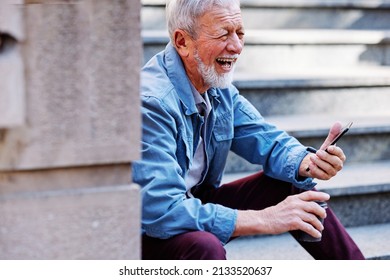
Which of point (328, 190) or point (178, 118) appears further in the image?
point (328, 190)

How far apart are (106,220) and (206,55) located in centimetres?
107

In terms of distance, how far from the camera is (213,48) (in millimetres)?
2562

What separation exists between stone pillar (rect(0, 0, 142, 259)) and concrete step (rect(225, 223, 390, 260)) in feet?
4.33

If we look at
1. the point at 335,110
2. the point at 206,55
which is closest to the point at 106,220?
the point at 206,55

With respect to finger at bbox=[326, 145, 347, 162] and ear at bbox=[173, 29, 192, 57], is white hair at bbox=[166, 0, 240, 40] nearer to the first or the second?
ear at bbox=[173, 29, 192, 57]

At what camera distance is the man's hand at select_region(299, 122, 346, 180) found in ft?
8.18

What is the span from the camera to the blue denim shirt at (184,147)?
2.16 meters

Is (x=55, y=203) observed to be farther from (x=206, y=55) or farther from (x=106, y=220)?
(x=206, y=55)

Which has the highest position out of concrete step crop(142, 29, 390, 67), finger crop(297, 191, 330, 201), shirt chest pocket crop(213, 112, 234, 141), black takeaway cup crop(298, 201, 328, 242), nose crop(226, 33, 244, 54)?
nose crop(226, 33, 244, 54)

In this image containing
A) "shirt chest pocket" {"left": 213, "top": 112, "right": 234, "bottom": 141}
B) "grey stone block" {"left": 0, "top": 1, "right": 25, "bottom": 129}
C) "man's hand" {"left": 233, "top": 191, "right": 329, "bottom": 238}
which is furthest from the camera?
"shirt chest pocket" {"left": 213, "top": 112, "right": 234, "bottom": 141}

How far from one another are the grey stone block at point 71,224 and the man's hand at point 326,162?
3.37 feet

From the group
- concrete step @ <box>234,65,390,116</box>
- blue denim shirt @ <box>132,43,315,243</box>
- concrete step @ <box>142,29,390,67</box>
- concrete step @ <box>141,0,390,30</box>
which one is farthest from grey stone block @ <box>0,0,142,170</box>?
concrete step @ <box>141,0,390,30</box>

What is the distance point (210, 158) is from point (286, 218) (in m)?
0.48

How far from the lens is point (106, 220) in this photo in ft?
5.34
